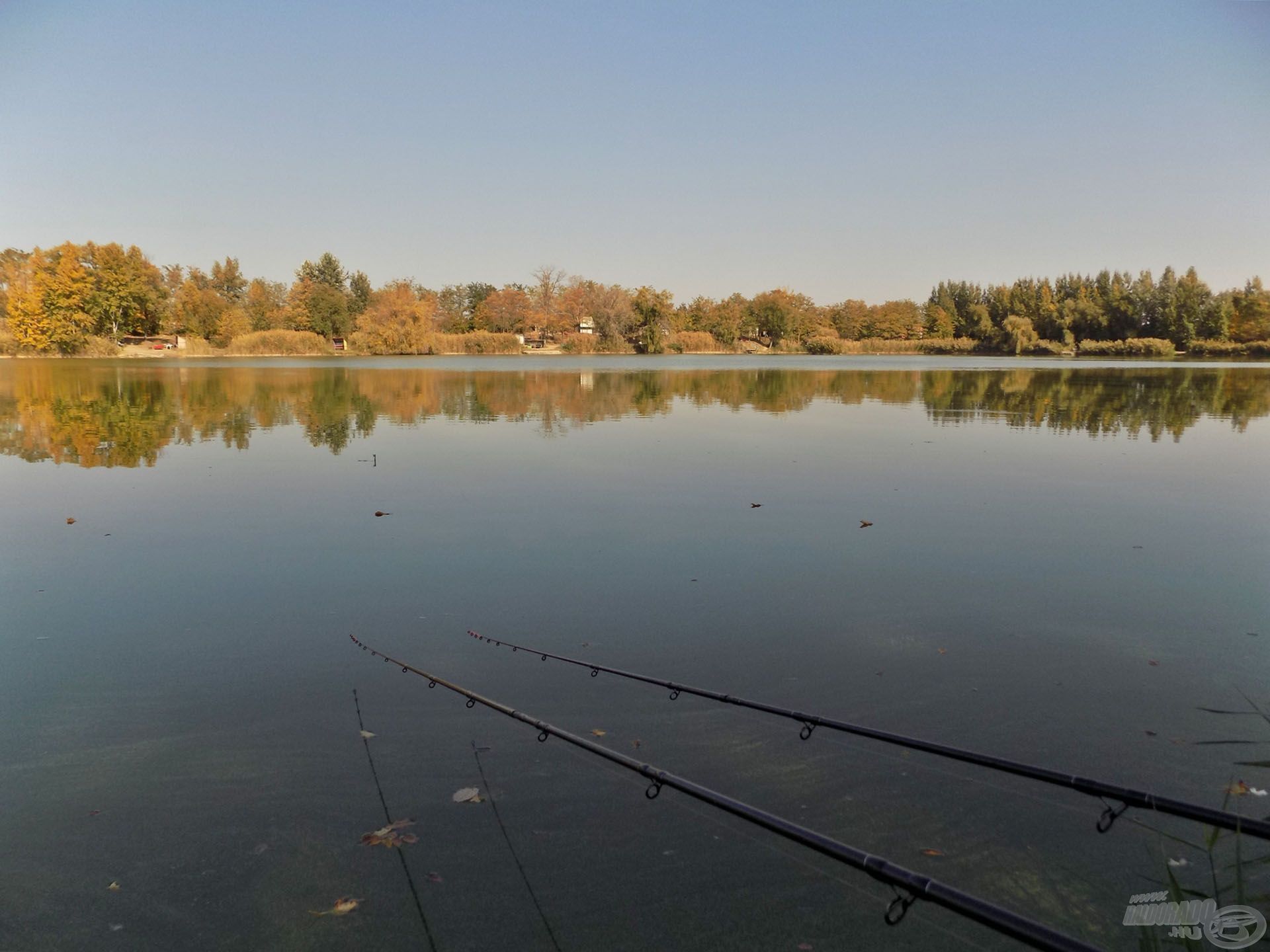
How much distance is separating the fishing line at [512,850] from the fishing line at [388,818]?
38 centimetres

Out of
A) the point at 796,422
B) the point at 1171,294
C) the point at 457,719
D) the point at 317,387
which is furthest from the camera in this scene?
the point at 1171,294

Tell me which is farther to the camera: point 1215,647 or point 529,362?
point 529,362

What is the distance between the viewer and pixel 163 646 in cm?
533

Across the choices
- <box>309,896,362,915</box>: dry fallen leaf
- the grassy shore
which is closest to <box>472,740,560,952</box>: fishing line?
<box>309,896,362,915</box>: dry fallen leaf

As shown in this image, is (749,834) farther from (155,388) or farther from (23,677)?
(155,388)

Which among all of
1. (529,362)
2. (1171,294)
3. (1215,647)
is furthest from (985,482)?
(1171,294)

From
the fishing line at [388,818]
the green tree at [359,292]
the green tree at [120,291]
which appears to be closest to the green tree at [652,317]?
the green tree at [359,292]

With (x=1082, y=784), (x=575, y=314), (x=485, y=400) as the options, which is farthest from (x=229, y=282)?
(x=1082, y=784)

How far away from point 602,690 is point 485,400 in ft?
73.3

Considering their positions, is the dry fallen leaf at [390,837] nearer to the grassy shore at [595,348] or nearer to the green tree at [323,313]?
the grassy shore at [595,348]

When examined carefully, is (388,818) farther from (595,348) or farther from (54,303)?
(595,348)

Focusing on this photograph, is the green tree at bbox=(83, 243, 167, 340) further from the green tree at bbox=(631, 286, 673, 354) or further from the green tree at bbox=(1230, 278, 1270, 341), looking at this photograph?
the green tree at bbox=(1230, 278, 1270, 341)

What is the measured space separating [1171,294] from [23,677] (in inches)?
4126

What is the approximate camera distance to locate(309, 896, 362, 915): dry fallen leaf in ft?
9.42
